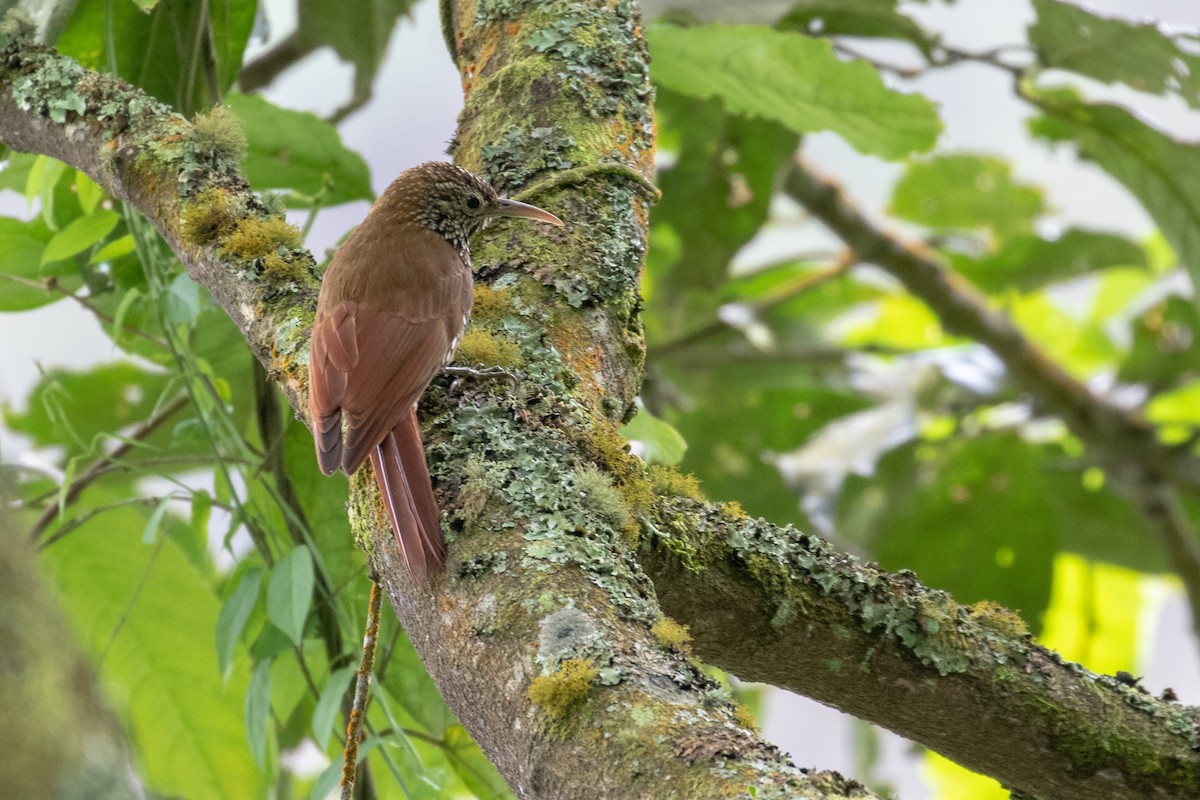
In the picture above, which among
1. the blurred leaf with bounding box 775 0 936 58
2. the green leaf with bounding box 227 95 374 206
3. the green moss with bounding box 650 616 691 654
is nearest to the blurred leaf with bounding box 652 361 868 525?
the blurred leaf with bounding box 775 0 936 58

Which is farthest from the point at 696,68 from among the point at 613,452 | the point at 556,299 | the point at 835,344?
the point at 835,344

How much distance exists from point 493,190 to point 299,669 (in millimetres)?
866

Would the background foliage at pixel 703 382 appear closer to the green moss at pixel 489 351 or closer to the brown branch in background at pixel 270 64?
the brown branch in background at pixel 270 64

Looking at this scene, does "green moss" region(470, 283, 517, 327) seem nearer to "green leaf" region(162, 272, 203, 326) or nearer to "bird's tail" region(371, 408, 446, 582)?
"bird's tail" region(371, 408, 446, 582)

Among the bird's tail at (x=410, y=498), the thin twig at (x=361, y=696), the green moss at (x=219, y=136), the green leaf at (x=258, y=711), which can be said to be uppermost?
the green moss at (x=219, y=136)

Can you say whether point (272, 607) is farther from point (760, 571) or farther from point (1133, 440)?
point (1133, 440)

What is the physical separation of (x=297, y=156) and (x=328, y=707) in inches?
47.5

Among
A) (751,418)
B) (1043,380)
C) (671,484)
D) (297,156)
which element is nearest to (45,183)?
(297,156)

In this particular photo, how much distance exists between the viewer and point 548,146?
195 centimetres

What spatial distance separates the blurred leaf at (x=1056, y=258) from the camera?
4.68 metres

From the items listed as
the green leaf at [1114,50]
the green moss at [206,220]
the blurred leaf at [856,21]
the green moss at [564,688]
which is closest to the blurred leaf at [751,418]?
the blurred leaf at [856,21]

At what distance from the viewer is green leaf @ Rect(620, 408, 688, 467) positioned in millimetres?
2037

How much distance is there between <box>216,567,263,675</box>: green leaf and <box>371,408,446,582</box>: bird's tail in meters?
0.45

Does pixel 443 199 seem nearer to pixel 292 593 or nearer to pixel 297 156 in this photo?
pixel 297 156
